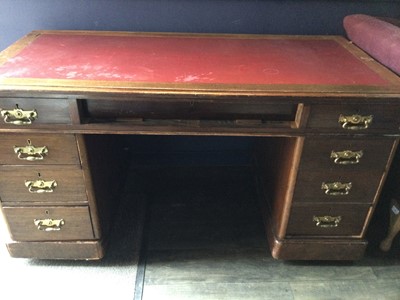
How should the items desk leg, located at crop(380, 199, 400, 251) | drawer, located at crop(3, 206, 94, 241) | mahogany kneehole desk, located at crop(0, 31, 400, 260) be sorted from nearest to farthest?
mahogany kneehole desk, located at crop(0, 31, 400, 260)
drawer, located at crop(3, 206, 94, 241)
desk leg, located at crop(380, 199, 400, 251)

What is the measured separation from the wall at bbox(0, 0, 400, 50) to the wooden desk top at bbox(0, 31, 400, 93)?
0.25 ft

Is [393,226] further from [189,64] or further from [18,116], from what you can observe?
[18,116]

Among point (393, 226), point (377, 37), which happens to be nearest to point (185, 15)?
point (377, 37)

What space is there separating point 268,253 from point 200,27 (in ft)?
3.16

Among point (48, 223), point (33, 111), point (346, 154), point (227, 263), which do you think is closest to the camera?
point (33, 111)

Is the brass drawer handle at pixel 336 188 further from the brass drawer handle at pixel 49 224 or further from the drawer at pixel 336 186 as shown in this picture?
the brass drawer handle at pixel 49 224

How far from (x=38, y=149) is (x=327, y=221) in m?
0.99

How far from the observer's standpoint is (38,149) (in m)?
1.06

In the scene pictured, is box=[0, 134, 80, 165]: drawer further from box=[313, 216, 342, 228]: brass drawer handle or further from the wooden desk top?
box=[313, 216, 342, 228]: brass drawer handle

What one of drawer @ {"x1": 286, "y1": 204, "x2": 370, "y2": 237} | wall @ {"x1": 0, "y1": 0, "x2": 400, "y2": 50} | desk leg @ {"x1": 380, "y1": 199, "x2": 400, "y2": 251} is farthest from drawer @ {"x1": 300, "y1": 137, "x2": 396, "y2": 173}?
wall @ {"x1": 0, "y1": 0, "x2": 400, "y2": 50}

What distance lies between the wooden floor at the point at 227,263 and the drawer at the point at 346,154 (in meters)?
0.45

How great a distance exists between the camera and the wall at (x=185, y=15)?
1388 mm

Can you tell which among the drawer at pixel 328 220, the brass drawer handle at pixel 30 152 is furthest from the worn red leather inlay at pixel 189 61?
the drawer at pixel 328 220

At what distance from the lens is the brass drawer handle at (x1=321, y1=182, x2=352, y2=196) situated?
1.16 meters
